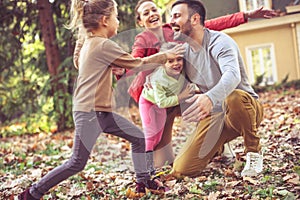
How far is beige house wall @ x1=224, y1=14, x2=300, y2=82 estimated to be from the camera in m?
3.97

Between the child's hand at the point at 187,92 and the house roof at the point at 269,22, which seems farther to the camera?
the house roof at the point at 269,22

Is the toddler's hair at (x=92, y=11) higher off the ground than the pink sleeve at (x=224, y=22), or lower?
higher

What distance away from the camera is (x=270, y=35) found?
426 centimetres

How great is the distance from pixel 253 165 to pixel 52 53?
488 centimetres

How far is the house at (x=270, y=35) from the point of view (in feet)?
12.7

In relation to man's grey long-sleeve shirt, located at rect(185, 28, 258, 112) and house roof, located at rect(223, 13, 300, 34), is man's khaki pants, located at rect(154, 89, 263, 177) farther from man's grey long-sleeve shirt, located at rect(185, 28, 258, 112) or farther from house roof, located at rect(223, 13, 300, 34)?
house roof, located at rect(223, 13, 300, 34)

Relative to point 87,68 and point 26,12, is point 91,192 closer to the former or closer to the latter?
point 87,68

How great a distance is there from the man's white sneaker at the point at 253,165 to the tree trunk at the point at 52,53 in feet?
14.2

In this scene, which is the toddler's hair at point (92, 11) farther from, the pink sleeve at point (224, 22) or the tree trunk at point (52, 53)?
the tree trunk at point (52, 53)

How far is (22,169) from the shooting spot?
425 centimetres

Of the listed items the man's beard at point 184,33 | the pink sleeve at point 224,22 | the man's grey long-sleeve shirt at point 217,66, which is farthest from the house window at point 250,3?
the man's grey long-sleeve shirt at point 217,66

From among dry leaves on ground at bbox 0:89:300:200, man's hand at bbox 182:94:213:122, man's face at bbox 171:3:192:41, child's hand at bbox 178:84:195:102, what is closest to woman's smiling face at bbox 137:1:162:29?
man's face at bbox 171:3:192:41

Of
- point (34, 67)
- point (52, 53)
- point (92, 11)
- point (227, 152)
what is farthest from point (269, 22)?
point (34, 67)

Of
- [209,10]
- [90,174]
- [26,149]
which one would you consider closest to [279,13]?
[209,10]
